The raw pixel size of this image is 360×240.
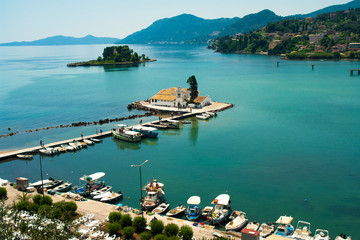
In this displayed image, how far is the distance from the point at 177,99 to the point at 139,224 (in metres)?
45.8

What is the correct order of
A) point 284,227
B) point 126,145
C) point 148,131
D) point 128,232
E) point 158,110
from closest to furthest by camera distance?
1. point 128,232
2. point 284,227
3. point 126,145
4. point 148,131
5. point 158,110

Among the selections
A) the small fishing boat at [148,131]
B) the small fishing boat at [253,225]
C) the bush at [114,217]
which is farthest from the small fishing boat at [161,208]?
the small fishing boat at [148,131]

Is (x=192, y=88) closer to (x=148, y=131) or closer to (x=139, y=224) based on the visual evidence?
(x=148, y=131)

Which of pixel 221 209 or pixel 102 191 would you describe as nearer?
pixel 221 209

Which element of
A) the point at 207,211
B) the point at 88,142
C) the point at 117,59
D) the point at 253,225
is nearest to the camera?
the point at 253,225

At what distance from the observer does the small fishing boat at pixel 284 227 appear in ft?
81.8

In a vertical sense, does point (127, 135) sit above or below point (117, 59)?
below

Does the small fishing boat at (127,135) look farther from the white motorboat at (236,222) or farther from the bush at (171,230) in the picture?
the bush at (171,230)

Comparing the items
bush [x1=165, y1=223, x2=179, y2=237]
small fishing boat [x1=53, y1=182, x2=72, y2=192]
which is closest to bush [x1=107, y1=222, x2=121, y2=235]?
bush [x1=165, y1=223, x2=179, y2=237]

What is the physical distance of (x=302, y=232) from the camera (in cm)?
2467

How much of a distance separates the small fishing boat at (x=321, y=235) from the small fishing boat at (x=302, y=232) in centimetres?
54

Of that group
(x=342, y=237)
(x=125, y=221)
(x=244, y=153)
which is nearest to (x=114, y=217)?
(x=125, y=221)

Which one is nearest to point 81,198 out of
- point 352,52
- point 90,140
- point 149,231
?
point 149,231

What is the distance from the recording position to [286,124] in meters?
57.0
